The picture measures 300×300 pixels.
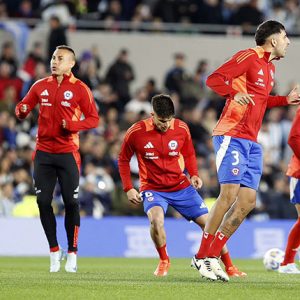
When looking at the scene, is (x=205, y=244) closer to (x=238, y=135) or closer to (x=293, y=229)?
(x=238, y=135)

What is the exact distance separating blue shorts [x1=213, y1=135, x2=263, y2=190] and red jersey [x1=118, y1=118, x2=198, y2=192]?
155cm

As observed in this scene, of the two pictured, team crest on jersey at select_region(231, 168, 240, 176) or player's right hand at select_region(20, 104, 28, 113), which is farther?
player's right hand at select_region(20, 104, 28, 113)

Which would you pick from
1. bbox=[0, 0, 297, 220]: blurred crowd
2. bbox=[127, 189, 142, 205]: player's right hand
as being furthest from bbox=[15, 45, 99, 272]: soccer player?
bbox=[0, 0, 297, 220]: blurred crowd

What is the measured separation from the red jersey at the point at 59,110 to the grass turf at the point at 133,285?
1511mm

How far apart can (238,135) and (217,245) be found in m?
1.13

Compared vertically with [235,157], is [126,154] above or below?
above

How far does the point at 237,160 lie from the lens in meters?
11.3

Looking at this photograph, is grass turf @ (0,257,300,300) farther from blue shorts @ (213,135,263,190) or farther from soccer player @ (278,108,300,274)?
blue shorts @ (213,135,263,190)

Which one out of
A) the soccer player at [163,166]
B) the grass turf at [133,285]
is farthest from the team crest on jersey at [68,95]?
the grass turf at [133,285]

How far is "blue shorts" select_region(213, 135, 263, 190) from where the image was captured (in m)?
11.2

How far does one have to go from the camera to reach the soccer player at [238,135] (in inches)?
441

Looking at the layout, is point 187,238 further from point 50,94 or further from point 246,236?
point 50,94

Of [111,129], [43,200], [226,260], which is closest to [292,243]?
[226,260]

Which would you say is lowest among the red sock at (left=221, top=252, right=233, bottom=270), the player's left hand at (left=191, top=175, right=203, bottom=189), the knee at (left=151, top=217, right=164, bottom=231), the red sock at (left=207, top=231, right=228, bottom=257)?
the red sock at (left=221, top=252, right=233, bottom=270)
